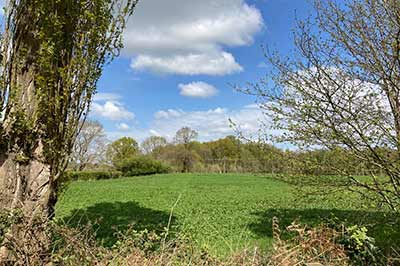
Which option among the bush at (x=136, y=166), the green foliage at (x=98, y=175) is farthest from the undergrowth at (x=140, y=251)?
the bush at (x=136, y=166)

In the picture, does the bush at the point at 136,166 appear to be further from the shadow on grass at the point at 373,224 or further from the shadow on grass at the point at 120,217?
the shadow on grass at the point at 373,224

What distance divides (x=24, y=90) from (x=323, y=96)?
3.97 metres

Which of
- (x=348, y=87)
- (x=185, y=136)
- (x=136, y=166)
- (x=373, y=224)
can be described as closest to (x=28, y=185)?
(x=348, y=87)

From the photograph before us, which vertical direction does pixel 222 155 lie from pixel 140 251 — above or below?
above

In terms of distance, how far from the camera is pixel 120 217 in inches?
418

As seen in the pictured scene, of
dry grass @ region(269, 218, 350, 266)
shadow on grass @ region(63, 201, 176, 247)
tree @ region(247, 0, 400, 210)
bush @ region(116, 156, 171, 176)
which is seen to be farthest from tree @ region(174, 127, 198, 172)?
dry grass @ region(269, 218, 350, 266)

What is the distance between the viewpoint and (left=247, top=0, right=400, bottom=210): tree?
4.77 m

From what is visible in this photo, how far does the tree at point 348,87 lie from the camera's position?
15.6 feet

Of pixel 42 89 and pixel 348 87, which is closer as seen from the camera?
pixel 42 89

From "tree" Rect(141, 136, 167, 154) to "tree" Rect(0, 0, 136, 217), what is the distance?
42.0 meters

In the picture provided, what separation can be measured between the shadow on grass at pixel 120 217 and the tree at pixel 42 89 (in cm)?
322

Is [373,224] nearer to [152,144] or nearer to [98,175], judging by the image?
[98,175]

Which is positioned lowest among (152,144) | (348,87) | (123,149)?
(348,87)

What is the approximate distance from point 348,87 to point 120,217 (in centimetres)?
789
